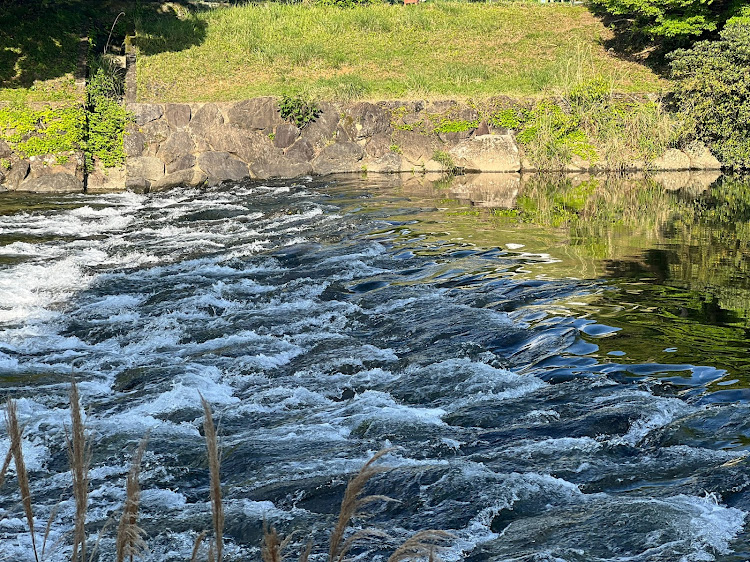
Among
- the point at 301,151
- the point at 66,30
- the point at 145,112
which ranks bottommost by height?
the point at 301,151

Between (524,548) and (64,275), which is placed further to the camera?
(64,275)

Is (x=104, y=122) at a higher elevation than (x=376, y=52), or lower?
lower

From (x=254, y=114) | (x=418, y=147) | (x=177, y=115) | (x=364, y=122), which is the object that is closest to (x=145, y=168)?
(x=177, y=115)

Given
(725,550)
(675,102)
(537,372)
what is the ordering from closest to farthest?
(725,550), (537,372), (675,102)

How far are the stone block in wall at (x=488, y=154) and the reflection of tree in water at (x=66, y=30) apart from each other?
33.1 ft

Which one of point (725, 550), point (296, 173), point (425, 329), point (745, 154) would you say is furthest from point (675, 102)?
point (725, 550)

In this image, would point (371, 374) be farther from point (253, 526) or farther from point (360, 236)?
point (360, 236)

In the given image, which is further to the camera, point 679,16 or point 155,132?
point 679,16

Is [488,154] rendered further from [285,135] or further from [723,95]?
[723,95]

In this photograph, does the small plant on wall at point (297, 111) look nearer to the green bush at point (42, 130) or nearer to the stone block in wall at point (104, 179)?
the stone block in wall at point (104, 179)

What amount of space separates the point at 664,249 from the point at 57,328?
7.96 meters

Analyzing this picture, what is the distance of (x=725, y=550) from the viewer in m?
3.99

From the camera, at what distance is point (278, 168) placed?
69.6 ft

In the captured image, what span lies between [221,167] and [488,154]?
6700 millimetres
